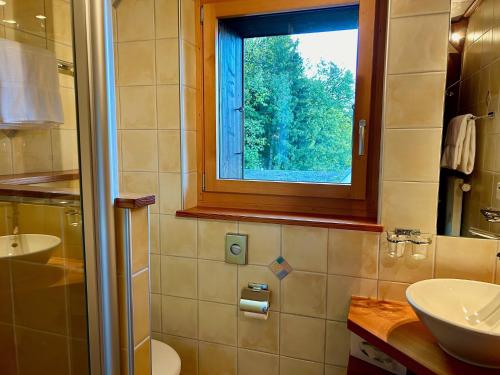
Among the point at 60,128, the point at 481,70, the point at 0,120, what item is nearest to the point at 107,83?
the point at 60,128

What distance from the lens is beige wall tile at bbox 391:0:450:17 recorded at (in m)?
1.30

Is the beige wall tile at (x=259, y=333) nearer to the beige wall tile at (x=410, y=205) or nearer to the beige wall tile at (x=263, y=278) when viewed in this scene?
the beige wall tile at (x=263, y=278)

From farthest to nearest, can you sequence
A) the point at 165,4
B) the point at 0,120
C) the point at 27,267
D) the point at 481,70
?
the point at 165,4
the point at 0,120
the point at 481,70
the point at 27,267

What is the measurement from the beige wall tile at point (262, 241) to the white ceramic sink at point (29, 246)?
79cm

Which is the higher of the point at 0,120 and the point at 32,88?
the point at 32,88

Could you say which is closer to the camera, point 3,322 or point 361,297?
point 3,322

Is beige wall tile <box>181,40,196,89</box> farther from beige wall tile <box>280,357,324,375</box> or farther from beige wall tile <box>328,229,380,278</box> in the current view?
beige wall tile <box>280,357,324,375</box>

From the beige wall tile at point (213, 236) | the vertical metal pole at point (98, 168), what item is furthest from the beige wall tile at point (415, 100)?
the vertical metal pole at point (98, 168)

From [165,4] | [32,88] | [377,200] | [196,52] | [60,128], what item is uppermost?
[165,4]

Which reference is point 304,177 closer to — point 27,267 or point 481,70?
point 481,70

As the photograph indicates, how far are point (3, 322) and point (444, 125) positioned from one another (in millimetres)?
1853

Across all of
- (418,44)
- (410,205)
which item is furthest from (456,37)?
(410,205)

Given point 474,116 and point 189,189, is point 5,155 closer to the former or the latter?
point 189,189

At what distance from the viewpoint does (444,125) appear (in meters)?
1.35
